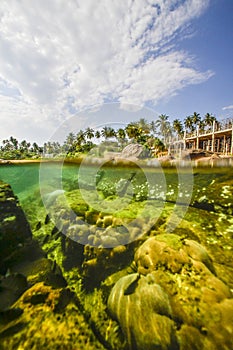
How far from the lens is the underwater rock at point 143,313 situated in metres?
2.98

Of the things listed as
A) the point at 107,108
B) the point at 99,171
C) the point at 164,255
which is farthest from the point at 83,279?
the point at 99,171

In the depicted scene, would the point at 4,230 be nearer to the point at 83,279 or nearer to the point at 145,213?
the point at 83,279

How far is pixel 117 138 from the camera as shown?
980 centimetres

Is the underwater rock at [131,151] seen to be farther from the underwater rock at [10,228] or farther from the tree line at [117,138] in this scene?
the underwater rock at [10,228]

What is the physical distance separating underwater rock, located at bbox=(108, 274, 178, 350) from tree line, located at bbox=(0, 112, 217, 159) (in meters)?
4.77

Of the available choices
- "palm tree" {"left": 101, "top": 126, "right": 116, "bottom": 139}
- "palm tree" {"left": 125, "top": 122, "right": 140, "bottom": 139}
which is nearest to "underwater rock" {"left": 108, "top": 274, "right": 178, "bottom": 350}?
"palm tree" {"left": 101, "top": 126, "right": 116, "bottom": 139}

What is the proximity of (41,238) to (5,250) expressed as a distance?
1.37 m

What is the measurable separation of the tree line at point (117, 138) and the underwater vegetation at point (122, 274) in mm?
3283

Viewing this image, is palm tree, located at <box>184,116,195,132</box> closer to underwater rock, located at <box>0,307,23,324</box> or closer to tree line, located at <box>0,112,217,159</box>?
tree line, located at <box>0,112,217,159</box>

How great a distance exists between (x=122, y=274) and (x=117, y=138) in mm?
7288

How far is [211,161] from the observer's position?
28.4ft

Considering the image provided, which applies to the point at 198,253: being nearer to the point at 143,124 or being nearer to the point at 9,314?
the point at 9,314

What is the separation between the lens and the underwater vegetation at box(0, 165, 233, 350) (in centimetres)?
311

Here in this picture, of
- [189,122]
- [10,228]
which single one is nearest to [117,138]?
[10,228]
